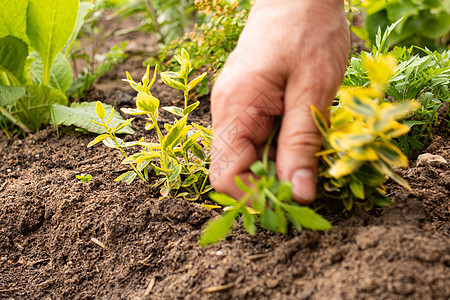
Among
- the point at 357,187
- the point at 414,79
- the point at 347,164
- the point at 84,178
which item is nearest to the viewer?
the point at 347,164

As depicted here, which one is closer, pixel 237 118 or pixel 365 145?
pixel 365 145

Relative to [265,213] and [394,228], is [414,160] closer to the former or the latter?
[394,228]

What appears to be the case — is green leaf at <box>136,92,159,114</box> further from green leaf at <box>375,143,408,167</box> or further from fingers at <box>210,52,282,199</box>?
green leaf at <box>375,143,408,167</box>

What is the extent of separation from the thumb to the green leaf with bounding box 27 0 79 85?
6.20 ft

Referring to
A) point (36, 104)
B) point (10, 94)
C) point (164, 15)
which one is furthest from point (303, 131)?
point (164, 15)

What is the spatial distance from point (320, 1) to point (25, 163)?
182 centimetres

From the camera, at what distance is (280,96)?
54.8 inches

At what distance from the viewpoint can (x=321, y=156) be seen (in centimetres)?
136

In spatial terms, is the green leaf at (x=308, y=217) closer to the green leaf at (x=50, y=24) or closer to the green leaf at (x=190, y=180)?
the green leaf at (x=190, y=180)

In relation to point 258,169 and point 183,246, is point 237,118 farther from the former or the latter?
point 183,246

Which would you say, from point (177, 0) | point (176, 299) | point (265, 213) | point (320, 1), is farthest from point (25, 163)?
point (177, 0)

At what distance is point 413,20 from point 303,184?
3.37m

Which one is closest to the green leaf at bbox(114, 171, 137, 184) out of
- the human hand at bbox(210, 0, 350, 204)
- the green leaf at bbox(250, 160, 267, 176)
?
the human hand at bbox(210, 0, 350, 204)

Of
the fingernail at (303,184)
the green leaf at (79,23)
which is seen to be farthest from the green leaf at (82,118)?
the fingernail at (303,184)
